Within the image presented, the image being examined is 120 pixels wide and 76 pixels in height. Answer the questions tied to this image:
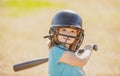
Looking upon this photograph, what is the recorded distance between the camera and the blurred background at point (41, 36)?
7.96m

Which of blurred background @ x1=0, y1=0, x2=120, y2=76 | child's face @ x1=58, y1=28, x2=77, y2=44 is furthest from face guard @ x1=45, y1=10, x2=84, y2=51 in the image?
blurred background @ x1=0, y1=0, x2=120, y2=76

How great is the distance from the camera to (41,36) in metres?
11.3

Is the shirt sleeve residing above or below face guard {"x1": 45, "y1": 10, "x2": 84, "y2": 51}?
below

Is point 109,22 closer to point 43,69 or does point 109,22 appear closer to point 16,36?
point 16,36

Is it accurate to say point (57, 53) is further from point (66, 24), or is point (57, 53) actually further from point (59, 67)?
point (66, 24)

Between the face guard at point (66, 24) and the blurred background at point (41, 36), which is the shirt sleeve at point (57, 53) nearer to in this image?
the face guard at point (66, 24)

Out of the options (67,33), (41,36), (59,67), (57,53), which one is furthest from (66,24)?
(41,36)

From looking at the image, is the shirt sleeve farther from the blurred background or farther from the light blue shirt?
the blurred background

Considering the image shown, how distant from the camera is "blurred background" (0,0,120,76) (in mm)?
7963

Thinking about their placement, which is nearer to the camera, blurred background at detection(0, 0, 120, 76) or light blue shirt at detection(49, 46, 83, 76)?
light blue shirt at detection(49, 46, 83, 76)

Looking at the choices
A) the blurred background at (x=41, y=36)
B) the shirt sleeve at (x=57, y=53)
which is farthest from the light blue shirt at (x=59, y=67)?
the blurred background at (x=41, y=36)

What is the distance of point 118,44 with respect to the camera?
33.9ft

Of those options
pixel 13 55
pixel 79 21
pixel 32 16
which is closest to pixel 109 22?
pixel 32 16

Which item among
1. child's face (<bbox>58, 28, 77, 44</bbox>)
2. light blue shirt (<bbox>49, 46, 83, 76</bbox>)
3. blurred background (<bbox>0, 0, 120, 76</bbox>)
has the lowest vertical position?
blurred background (<bbox>0, 0, 120, 76</bbox>)
